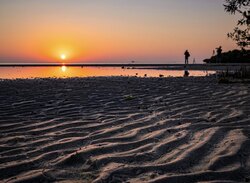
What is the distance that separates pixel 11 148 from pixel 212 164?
8.51ft

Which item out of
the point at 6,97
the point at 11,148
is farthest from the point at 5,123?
the point at 6,97

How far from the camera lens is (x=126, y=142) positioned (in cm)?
389

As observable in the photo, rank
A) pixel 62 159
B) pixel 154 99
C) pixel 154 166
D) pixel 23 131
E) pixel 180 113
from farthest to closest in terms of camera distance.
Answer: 1. pixel 154 99
2. pixel 180 113
3. pixel 23 131
4. pixel 62 159
5. pixel 154 166

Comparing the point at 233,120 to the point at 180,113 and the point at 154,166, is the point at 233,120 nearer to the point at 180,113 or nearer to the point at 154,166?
the point at 180,113

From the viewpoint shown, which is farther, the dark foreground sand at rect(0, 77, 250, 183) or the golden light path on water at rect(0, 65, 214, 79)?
the golden light path on water at rect(0, 65, 214, 79)

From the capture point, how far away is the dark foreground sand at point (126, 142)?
2.92 metres

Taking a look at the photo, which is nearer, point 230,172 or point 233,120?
point 230,172

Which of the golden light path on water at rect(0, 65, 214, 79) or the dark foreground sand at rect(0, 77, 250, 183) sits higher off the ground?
the golden light path on water at rect(0, 65, 214, 79)

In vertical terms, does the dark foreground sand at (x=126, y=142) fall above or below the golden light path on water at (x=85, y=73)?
below

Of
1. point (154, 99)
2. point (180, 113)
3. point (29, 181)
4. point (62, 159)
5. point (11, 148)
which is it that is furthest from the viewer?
point (154, 99)

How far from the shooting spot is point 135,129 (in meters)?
4.53

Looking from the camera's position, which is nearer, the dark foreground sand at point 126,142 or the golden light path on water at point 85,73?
the dark foreground sand at point 126,142

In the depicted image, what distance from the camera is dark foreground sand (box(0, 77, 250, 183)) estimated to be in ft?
9.59

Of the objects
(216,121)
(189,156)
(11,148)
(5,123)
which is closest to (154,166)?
(189,156)
